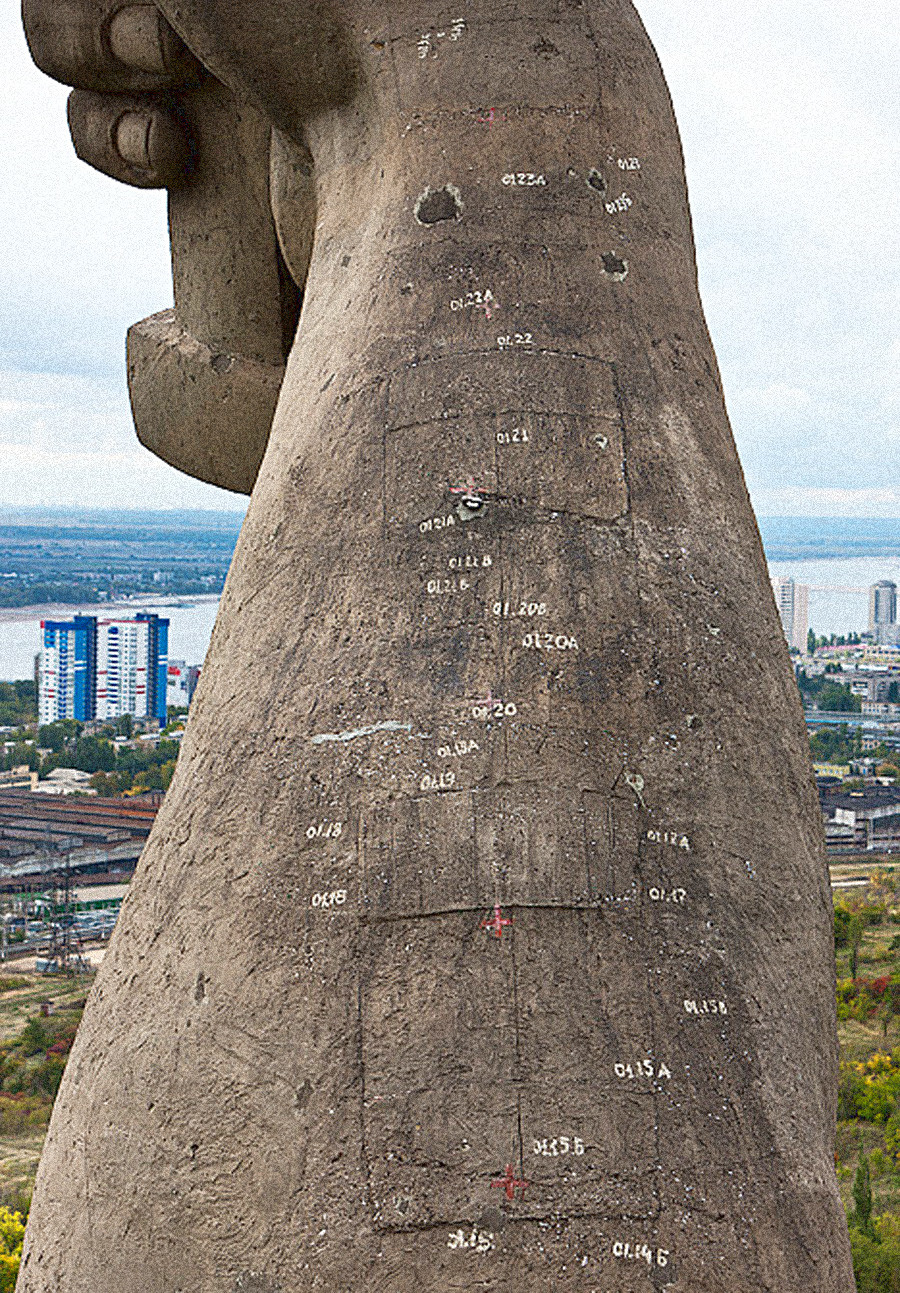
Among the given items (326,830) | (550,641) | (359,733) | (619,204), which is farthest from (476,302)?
(326,830)

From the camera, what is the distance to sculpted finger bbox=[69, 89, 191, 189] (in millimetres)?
3379

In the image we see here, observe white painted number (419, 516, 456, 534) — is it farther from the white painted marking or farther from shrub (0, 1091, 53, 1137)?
shrub (0, 1091, 53, 1137)

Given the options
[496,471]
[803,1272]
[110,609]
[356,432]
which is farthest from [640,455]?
[110,609]

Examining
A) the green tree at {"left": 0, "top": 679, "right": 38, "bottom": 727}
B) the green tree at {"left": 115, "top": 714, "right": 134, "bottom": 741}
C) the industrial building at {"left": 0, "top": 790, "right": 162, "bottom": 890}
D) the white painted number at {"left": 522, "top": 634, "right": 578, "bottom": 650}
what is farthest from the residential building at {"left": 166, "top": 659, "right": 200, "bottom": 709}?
the white painted number at {"left": 522, "top": 634, "right": 578, "bottom": 650}

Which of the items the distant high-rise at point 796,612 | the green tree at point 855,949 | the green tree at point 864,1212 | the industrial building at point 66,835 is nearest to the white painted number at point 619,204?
the green tree at point 864,1212

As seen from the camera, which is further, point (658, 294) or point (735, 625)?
point (658, 294)

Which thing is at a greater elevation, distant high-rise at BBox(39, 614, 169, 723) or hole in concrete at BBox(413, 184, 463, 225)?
hole in concrete at BBox(413, 184, 463, 225)

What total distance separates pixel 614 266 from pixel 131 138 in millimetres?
1401

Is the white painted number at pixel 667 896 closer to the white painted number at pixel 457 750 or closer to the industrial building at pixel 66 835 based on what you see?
the white painted number at pixel 457 750

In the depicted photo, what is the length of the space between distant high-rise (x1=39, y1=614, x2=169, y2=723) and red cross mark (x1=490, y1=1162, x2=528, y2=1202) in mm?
42903

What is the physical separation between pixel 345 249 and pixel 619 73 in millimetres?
535

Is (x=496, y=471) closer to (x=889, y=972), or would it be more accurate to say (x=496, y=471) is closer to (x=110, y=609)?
(x=889, y=972)

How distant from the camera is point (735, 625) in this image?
2.30 meters

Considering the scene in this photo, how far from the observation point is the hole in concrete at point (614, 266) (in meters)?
2.47
